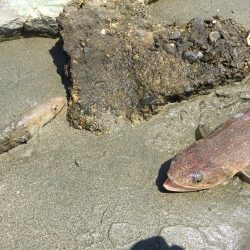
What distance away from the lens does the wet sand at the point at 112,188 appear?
13.6 feet

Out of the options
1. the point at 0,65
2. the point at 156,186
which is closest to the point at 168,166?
the point at 156,186

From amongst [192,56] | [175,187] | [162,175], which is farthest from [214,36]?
[175,187]

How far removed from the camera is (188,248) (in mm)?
4047

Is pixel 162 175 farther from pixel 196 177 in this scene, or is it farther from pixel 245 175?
pixel 245 175

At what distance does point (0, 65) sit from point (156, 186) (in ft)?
8.48

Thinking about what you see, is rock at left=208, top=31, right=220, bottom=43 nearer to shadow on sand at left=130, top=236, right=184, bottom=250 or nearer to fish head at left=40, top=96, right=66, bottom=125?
fish head at left=40, top=96, right=66, bottom=125

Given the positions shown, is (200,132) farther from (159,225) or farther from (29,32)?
(29,32)

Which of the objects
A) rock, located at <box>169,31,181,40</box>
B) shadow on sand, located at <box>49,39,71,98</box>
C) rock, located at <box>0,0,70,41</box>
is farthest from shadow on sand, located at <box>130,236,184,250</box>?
rock, located at <box>0,0,70,41</box>

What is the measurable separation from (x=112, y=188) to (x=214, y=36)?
2.12 meters

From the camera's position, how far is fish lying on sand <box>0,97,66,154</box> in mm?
4926

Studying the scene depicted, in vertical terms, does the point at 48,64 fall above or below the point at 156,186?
above

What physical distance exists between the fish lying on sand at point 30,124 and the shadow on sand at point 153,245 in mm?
1735

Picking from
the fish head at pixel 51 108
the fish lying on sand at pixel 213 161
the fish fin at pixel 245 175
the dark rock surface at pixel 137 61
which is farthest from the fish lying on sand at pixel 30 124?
the fish fin at pixel 245 175

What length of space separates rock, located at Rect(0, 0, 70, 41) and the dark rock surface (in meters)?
0.55
